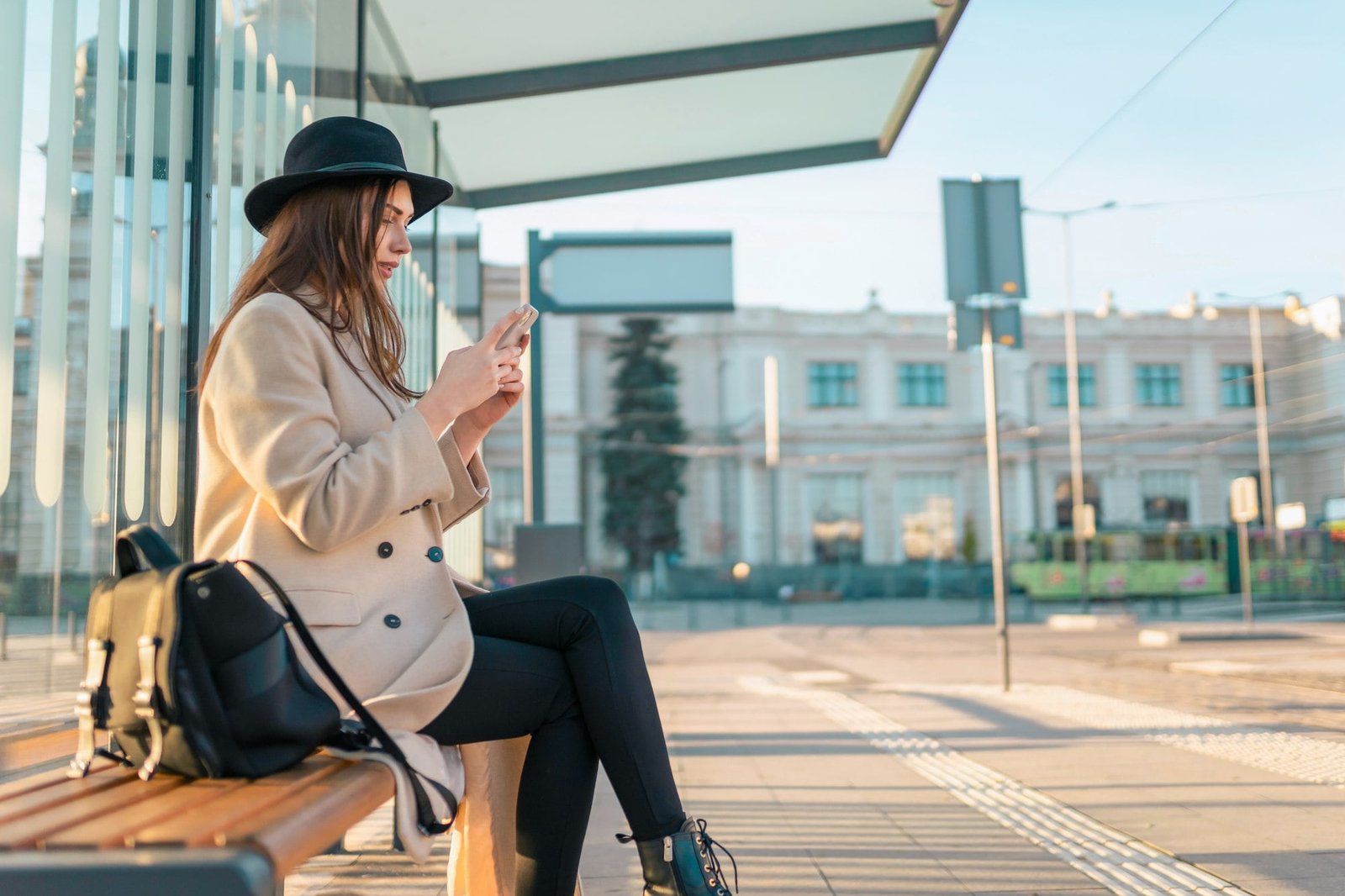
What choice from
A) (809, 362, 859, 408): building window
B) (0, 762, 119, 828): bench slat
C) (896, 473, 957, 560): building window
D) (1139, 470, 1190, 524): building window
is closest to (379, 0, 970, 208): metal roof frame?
(0, 762, 119, 828): bench slat

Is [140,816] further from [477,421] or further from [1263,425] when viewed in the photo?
[1263,425]

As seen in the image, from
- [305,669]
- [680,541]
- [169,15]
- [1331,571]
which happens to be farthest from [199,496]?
[680,541]

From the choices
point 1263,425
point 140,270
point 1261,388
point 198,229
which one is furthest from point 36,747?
point 1263,425

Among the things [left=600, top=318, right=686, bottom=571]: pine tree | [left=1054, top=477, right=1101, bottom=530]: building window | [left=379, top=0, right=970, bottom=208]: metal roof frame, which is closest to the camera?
[left=379, top=0, right=970, bottom=208]: metal roof frame

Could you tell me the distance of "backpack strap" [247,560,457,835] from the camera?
1.51 m

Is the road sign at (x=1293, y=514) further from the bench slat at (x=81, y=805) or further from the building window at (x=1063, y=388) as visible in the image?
the bench slat at (x=81, y=805)

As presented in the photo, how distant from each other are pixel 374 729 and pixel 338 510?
288mm

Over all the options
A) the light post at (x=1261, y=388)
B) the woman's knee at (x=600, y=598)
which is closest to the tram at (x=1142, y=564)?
the light post at (x=1261, y=388)

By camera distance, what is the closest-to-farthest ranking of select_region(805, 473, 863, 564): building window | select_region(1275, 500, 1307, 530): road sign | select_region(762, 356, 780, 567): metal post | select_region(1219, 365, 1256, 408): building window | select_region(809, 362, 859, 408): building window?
select_region(1275, 500, 1307, 530): road sign, select_region(1219, 365, 1256, 408): building window, select_region(762, 356, 780, 567): metal post, select_region(805, 473, 863, 564): building window, select_region(809, 362, 859, 408): building window

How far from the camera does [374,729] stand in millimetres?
1527

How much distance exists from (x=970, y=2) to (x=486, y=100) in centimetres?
205

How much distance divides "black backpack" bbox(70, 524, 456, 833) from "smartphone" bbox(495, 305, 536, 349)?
581 millimetres

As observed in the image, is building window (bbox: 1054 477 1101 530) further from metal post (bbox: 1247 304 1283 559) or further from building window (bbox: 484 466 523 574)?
building window (bbox: 484 466 523 574)

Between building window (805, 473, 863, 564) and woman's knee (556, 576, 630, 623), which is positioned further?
building window (805, 473, 863, 564)
